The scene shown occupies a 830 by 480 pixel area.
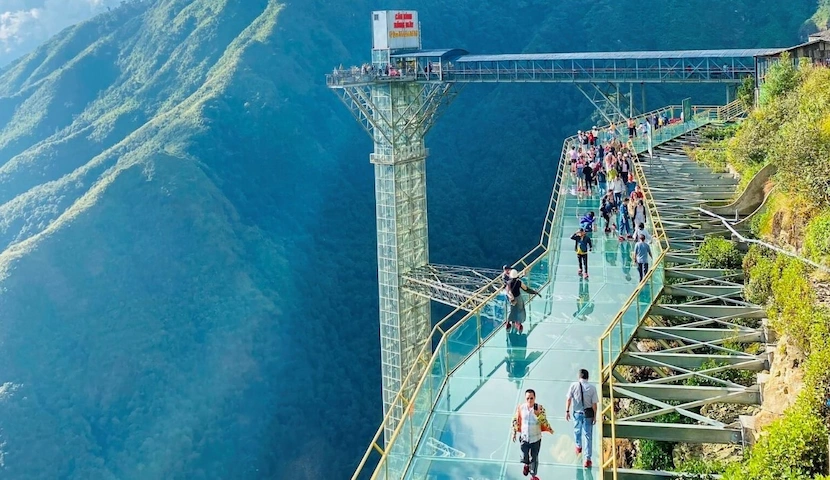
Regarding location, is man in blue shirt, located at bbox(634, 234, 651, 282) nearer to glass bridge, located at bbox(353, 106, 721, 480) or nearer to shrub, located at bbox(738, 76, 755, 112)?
glass bridge, located at bbox(353, 106, 721, 480)

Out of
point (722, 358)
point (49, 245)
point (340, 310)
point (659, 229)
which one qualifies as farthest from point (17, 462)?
point (722, 358)

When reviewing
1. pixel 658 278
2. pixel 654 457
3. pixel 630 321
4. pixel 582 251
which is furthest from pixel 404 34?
pixel 654 457

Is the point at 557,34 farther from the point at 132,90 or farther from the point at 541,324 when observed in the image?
the point at 541,324

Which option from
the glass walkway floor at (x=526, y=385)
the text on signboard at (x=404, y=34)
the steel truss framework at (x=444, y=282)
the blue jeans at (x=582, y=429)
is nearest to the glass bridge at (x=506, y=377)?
the glass walkway floor at (x=526, y=385)

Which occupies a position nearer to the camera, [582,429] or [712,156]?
[582,429]

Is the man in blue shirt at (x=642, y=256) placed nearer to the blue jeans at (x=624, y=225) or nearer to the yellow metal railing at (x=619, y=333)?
the yellow metal railing at (x=619, y=333)

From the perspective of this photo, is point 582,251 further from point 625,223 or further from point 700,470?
point 700,470

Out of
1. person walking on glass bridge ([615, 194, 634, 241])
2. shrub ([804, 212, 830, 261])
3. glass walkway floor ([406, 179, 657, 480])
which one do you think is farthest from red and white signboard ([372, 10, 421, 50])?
shrub ([804, 212, 830, 261])

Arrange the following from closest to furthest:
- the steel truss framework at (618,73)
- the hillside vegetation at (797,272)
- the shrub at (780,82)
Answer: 1. the hillside vegetation at (797,272)
2. the shrub at (780,82)
3. the steel truss framework at (618,73)
